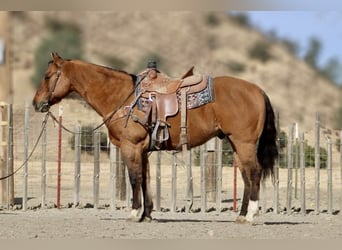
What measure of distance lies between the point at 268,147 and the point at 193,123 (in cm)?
106

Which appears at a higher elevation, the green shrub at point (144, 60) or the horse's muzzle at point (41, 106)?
the green shrub at point (144, 60)

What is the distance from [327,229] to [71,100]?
1291 cm

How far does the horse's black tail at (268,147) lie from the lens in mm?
11320

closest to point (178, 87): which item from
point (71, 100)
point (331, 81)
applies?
point (331, 81)

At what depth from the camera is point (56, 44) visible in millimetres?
11281

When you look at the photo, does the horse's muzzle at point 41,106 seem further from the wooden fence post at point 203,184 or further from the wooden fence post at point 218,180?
the wooden fence post at point 218,180

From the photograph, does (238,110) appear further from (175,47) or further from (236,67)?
(236,67)

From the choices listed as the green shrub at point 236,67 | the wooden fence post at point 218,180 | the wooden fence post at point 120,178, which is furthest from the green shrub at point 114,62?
the green shrub at point 236,67

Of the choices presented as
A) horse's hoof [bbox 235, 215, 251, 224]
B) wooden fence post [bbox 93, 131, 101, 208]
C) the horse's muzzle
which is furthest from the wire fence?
the horse's muzzle

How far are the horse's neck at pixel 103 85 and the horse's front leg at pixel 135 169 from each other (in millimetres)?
624

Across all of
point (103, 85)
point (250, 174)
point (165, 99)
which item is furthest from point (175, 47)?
Answer: point (250, 174)

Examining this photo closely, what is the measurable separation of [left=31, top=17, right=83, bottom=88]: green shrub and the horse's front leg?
1401 millimetres

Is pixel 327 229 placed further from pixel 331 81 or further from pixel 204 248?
pixel 331 81

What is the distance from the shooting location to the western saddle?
36.2 feet
